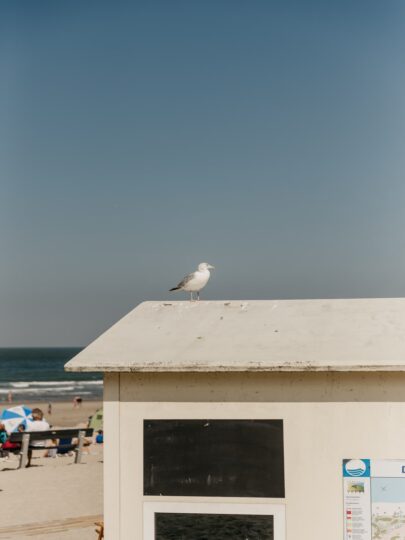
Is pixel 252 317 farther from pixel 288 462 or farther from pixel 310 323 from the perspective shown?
pixel 288 462

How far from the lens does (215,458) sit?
5.27 m

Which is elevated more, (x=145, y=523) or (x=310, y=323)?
(x=310, y=323)

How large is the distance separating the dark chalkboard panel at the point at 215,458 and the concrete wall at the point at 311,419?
0.16 feet

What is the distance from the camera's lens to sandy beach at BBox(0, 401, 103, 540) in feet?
30.1

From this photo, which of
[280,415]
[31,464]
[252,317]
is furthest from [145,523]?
[31,464]

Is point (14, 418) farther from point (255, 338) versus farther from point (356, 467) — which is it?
point (356, 467)

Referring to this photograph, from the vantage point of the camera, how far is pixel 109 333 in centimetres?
584

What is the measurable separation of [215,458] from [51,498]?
6469 mm

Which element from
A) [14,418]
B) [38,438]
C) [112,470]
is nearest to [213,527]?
[112,470]

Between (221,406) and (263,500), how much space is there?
0.62 meters

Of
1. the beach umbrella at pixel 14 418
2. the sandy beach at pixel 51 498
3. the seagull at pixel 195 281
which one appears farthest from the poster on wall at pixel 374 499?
the beach umbrella at pixel 14 418

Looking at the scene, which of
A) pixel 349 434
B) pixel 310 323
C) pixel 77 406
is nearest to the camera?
pixel 349 434

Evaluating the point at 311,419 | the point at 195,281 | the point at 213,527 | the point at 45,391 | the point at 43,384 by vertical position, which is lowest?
the point at 213,527

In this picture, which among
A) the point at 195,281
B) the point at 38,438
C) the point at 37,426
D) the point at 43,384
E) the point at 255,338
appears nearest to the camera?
the point at 255,338
